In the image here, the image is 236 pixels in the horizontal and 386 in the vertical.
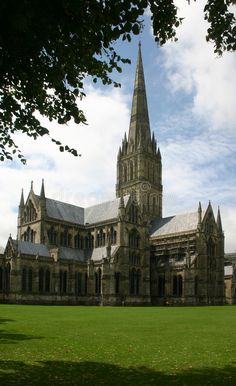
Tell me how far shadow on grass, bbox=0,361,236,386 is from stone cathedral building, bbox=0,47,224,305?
5385 centimetres

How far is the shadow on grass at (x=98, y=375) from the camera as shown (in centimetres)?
1137

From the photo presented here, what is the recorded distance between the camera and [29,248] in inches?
2761

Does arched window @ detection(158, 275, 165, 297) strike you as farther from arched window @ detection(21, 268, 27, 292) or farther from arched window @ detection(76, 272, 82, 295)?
arched window @ detection(21, 268, 27, 292)

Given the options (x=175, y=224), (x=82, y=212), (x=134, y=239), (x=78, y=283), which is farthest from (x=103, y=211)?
(x=78, y=283)

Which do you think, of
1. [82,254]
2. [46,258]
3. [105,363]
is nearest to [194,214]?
[82,254]

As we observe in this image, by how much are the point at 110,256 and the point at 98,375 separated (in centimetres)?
6182

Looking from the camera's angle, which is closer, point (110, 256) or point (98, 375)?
point (98, 375)

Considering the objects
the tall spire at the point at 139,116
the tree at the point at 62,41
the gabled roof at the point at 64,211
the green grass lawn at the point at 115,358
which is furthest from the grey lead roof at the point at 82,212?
the tree at the point at 62,41

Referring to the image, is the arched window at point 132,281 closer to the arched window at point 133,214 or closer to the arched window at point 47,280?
the arched window at point 133,214

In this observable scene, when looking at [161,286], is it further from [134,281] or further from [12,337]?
[12,337]

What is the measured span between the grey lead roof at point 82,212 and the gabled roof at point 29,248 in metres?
7.64

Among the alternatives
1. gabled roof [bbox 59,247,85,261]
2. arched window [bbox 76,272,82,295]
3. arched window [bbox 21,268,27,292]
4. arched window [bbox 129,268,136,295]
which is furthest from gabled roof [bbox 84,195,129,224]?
arched window [bbox 21,268,27,292]

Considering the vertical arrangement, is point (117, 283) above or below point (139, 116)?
below

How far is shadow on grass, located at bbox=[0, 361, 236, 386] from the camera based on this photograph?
1137 cm
